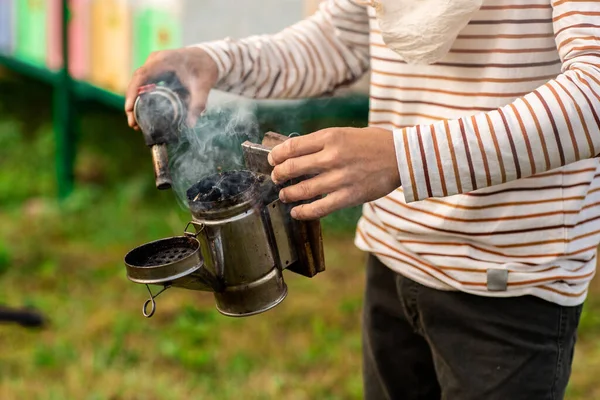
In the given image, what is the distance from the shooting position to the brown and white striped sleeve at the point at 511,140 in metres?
0.85

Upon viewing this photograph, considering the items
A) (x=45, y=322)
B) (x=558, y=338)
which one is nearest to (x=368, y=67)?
(x=558, y=338)

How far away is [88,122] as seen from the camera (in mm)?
5086

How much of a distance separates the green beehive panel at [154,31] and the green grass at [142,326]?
0.70m

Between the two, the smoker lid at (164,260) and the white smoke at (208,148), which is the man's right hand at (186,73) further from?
the smoker lid at (164,260)

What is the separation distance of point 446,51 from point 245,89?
Result: 387 mm

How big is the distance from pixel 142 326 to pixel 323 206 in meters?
1.88

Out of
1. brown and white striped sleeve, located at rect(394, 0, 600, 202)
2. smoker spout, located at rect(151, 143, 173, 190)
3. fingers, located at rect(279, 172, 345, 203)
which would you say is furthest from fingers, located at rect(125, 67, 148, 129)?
brown and white striped sleeve, located at rect(394, 0, 600, 202)

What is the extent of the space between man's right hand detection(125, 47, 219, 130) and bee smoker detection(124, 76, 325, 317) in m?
0.15

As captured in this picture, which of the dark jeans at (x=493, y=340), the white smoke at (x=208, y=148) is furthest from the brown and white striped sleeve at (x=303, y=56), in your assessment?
the dark jeans at (x=493, y=340)

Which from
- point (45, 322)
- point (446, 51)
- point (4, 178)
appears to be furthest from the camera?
point (4, 178)

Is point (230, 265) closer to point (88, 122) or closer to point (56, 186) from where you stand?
point (56, 186)

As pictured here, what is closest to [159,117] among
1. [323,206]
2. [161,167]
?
[161,167]

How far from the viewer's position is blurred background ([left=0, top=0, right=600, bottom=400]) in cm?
231

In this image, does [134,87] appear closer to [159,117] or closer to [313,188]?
[159,117]
